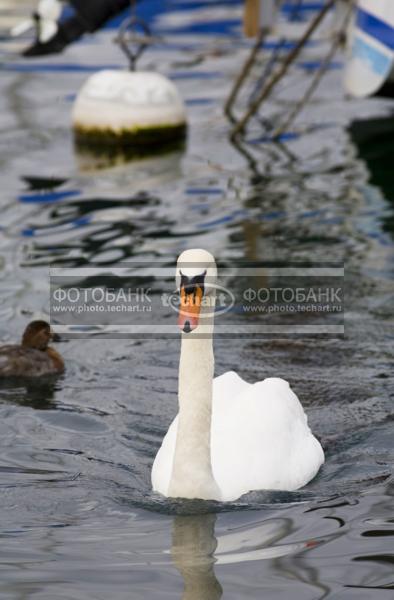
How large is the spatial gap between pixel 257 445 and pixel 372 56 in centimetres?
1248

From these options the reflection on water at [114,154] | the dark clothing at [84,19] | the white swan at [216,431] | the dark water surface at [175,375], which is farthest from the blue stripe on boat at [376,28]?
the white swan at [216,431]

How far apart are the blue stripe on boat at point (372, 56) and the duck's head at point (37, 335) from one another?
31.8ft

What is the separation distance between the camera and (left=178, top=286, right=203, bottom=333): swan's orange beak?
7602mm

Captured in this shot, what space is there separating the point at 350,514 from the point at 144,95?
11806 millimetres

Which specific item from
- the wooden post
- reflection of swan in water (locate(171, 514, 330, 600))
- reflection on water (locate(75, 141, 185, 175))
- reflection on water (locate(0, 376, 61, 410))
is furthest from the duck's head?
the wooden post

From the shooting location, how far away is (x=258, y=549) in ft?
25.1

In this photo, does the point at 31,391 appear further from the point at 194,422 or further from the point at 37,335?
the point at 194,422

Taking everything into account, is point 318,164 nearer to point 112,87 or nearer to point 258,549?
point 112,87

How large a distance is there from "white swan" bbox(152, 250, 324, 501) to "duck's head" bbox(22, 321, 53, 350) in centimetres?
241

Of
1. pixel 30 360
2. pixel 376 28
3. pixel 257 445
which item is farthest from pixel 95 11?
pixel 257 445

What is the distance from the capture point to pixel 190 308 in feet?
25.0


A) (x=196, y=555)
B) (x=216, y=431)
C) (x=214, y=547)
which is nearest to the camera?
(x=196, y=555)

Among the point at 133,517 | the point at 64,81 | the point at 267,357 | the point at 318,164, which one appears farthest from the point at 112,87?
the point at 133,517

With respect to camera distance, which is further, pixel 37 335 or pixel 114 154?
pixel 114 154
